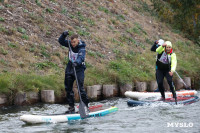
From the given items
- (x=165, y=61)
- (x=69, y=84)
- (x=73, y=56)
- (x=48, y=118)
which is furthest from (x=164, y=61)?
(x=48, y=118)

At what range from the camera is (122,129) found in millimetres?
8836

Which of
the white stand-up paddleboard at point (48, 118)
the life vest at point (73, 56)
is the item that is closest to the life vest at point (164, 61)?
the life vest at point (73, 56)

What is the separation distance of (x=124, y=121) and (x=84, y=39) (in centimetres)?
1050

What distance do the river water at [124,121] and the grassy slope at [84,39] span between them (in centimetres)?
135

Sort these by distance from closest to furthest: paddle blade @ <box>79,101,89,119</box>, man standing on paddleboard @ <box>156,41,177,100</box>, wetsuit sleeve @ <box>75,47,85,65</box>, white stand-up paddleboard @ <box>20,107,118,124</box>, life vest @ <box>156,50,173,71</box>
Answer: white stand-up paddleboard @ <box>20,107,118,124</box>, wetsuit sleeve @ <box>75,47,85,65</box>, paddle blade @ <box>79,101,89,119</box>, man standing on paddleboard @ <box>156,41,177,100</box>, life vest @ <box>156,50,173,71</box>

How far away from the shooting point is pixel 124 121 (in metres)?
9.91

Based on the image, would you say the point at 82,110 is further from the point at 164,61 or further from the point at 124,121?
the point at 164,61

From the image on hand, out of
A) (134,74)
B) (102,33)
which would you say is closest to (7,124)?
(134,74)

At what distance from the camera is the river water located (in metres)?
8.78

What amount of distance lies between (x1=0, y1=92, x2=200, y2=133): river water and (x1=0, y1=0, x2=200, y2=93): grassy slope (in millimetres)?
1351

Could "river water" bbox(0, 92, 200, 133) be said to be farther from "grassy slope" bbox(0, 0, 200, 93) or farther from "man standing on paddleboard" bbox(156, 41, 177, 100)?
"grassy slope" bbox(0, 0, 200, 93)

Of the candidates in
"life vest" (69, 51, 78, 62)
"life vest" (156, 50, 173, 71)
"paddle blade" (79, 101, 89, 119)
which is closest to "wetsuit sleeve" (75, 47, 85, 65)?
"life vest" (69, 51, 78, 62)

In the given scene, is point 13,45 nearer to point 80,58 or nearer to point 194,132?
point 80,58

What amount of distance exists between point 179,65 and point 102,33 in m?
4.93
